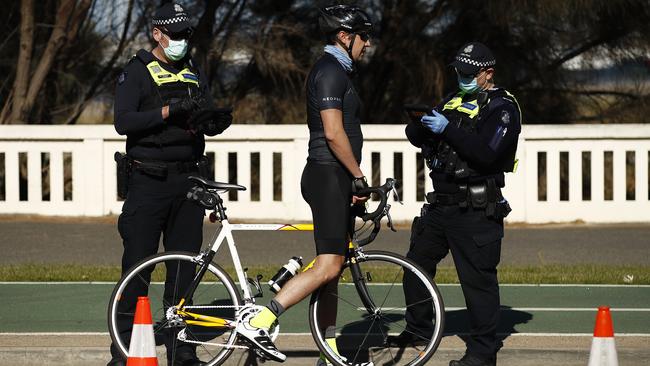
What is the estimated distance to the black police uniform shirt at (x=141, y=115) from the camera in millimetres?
6828

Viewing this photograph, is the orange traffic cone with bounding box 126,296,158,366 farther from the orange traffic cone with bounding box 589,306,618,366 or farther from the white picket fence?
the white picket fence

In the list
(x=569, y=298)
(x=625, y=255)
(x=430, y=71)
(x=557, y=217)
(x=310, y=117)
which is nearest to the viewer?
(x=310, y=117)

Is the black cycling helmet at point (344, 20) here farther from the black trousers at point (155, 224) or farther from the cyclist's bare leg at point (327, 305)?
the cyclist's bare leg at point (327, 305)

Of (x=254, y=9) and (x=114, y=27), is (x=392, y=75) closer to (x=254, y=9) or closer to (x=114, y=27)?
(x=254, y=9)

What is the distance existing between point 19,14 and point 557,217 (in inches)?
277

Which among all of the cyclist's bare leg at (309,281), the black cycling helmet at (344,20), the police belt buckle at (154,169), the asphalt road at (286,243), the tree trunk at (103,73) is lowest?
the asphalt road at (286,243)

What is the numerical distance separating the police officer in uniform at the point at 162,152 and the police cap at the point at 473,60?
1.27 metres

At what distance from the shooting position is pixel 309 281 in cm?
663

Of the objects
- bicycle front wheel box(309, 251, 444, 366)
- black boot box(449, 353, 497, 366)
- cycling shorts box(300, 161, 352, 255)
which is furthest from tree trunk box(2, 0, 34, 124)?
black boot box(449, 353, 497, 366)

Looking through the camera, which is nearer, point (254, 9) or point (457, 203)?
point (457, 203)

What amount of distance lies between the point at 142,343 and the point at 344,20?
189cm

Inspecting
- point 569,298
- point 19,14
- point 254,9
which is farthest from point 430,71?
point 569,298

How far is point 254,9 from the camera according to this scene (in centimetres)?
1602

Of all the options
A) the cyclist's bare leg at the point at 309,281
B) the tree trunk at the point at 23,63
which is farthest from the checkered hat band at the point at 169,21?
the tree trunk at the point at 23,63
